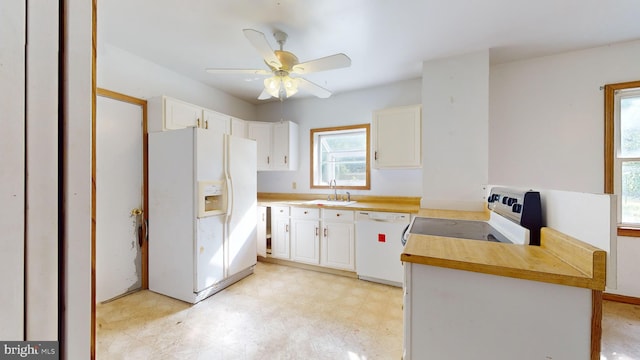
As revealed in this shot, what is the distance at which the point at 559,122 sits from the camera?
2.49 metres

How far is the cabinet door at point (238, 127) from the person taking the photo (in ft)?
11.0

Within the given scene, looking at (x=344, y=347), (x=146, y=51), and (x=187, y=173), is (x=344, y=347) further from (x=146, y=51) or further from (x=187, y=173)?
(x=146, y=51)

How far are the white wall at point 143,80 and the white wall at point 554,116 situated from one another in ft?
11.8

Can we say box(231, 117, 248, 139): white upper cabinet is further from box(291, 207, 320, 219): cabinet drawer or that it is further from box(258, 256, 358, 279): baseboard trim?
box(258, 256, 358, 279): baseboard trim

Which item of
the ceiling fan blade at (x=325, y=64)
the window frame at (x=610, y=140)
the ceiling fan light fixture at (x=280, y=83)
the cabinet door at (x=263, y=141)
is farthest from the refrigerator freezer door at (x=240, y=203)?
the window frame at (x=610, y=140)

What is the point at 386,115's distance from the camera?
303 cm

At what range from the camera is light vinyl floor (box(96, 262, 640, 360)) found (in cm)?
170

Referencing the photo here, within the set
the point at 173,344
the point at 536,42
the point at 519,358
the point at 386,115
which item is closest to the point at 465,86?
the point at 536,42

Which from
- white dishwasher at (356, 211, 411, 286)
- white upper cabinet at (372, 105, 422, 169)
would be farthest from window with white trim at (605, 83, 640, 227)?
white dishwasher at (356, 211, 411, 286)

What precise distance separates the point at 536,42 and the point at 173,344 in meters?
4.06

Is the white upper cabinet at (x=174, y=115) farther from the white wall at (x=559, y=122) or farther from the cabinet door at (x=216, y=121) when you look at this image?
the white wall at (x=559, y=122)

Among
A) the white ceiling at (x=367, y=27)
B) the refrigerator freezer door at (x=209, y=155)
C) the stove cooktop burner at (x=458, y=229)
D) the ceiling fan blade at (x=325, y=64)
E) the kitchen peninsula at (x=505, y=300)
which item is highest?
the white ceiling at (x=367, y=27)

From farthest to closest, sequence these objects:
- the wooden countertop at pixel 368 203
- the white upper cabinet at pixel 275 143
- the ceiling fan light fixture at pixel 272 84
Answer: the white upper cabinet at pixel 275 143 < the wooden countertop at pixel 368 203 < the ceiling fan light fixture at pixel 272 84

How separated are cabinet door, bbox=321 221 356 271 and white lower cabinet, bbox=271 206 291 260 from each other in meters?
0.55
